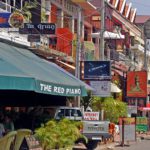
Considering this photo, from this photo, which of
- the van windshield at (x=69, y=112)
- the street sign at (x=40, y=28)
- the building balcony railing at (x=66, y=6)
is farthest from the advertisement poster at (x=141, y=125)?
the street sign at (x=40, y=28)

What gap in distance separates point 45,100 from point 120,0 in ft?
157

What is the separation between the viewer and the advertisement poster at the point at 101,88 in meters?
33.6

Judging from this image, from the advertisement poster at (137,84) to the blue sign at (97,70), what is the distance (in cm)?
1587

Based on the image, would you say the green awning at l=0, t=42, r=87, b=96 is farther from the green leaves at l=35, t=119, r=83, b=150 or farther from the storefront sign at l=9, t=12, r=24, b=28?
the storefront sign at l=9, t=12, r=24, b=28

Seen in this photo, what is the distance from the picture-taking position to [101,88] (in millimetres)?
33594

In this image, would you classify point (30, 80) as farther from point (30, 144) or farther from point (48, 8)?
point (48, 8)

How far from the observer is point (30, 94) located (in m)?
22.3

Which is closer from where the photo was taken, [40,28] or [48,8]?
[40,28]

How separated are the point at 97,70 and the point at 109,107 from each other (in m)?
2.26

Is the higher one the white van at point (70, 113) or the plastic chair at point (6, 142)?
the white van at point (70, 113)

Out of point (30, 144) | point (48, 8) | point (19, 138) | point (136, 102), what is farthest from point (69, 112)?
point (136, 102)

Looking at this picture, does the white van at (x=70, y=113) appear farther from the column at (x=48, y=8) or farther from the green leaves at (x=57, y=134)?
the column at (x=48, y=8)

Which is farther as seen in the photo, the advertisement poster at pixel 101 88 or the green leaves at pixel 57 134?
the advertisement poster at pixel 101 88

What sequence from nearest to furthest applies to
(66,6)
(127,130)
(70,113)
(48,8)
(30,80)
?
1. (30,80)
2. (70,113)
3. (127,130)
4. (48,8)
5. (66,6)
